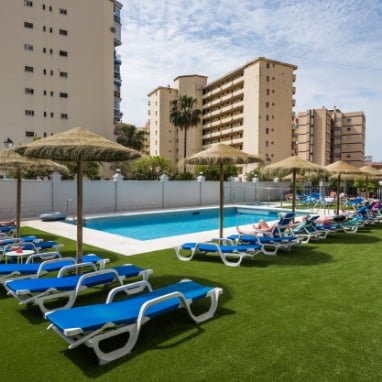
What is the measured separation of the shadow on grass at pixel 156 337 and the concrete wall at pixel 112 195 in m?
13.6

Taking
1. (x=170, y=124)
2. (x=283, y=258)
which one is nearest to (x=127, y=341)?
(x=283, y=258)

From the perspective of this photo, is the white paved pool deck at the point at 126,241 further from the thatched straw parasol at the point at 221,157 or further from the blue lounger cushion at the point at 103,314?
the blue lounger cushion at the point at 103,314

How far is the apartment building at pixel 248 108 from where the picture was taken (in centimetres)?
5816

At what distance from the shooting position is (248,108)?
59.8 metres

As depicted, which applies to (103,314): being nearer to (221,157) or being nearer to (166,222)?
(221,157)

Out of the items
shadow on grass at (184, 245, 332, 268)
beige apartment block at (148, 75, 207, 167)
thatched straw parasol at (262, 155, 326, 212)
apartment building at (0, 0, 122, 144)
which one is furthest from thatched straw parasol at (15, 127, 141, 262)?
beige apartment block at (148, 75, 207, 167)

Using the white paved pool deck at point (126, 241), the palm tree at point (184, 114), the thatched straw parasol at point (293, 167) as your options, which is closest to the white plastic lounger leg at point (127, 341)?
the white paved pool deck at point (126, 241)

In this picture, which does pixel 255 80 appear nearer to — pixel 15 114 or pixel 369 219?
pixel 15 114

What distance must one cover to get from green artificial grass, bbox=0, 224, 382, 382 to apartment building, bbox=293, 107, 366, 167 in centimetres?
8138

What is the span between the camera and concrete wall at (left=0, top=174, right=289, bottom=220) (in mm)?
17094

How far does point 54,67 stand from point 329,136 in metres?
70.1

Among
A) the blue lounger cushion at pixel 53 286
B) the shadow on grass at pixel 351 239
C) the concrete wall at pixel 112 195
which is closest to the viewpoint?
the blue lounger cushion at pixel 53 286

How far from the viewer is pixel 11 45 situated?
136ft

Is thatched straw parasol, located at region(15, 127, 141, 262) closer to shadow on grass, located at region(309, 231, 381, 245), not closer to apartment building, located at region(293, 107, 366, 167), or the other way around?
shadow on grass, located at region(309, 231, 381, 245)
